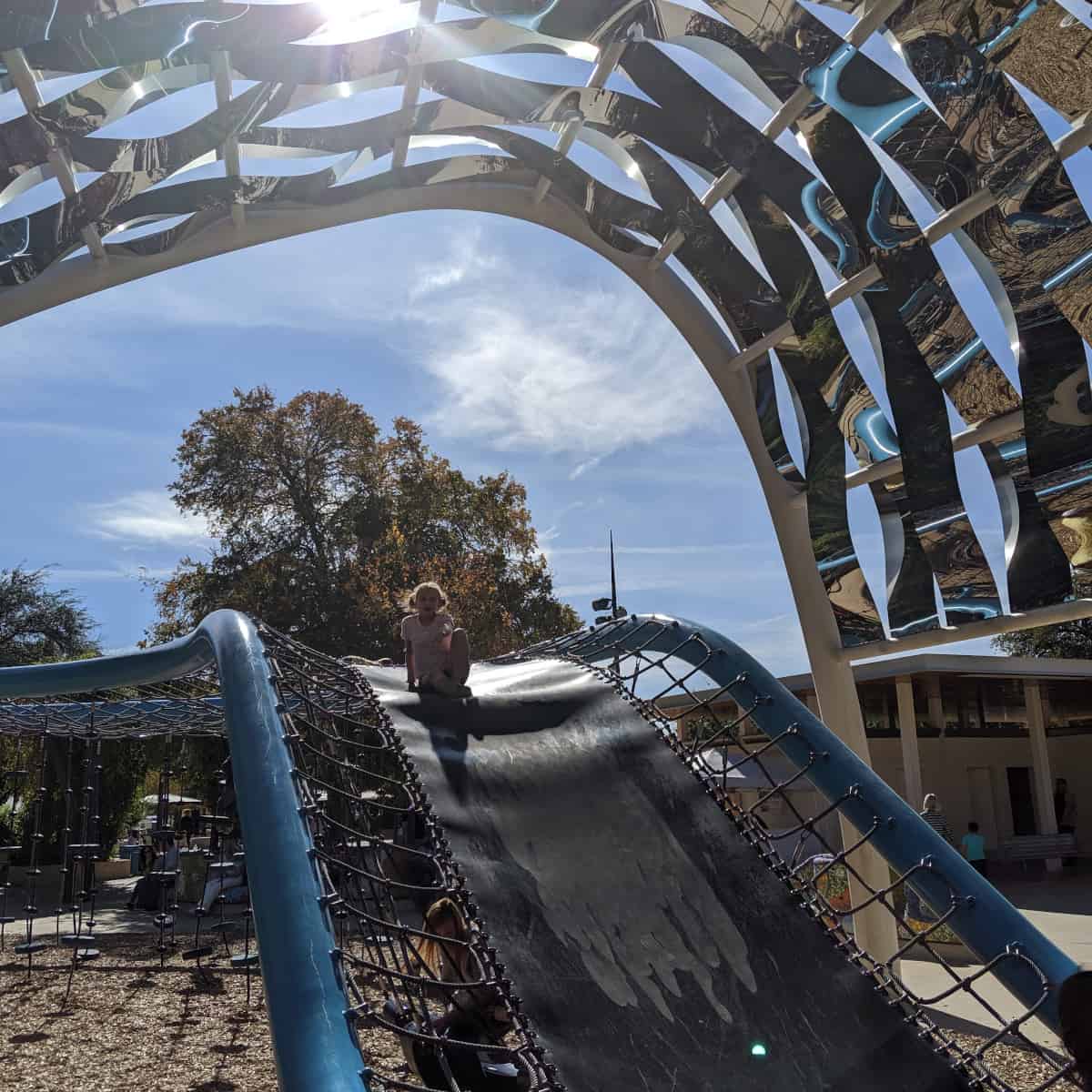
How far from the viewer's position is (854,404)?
905 centimetres

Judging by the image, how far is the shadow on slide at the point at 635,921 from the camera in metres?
3.95

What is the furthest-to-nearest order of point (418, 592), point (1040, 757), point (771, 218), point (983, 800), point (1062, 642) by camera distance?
1. point (1062, 642)
2. point (983, 800)
3. point (1040, 757)
4. point (771, 218)
5. point (418, 592)

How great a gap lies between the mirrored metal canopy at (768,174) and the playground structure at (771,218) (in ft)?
0.08

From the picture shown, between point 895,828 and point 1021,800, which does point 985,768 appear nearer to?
point 1021,800

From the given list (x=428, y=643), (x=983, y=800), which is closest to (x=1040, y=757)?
(x=983, y=800)

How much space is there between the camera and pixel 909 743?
18484 millimetres

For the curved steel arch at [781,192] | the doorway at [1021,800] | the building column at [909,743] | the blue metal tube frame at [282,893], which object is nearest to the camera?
the blue metal tube frame at [282,893]

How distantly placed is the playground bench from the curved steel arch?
1155 centimetres

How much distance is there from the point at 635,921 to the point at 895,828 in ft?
4.79

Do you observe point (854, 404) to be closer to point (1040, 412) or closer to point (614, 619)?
point (1040, 412)

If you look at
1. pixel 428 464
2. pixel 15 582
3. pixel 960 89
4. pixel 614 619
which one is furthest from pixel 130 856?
pixel 960 89

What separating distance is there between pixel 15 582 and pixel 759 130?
22213 mm

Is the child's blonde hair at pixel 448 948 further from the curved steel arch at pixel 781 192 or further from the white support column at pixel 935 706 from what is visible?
the white support column at pixel 935 706

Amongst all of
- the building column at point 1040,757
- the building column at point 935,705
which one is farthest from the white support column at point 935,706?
the building column at point 1040,757
